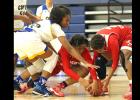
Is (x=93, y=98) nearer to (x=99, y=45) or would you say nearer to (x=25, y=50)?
(x=99, y=45)

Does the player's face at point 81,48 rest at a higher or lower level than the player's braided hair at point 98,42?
lower

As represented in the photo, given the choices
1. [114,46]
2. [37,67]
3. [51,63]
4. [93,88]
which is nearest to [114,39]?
[114,46]

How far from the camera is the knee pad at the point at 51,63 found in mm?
2824

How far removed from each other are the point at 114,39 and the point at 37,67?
76 centimetres

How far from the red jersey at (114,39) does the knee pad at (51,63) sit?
0.35 m

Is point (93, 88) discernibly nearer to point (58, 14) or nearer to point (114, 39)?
point (114, 39)

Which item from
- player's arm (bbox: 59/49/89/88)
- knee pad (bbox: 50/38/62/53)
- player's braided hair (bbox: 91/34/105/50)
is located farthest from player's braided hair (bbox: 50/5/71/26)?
player's braided hair (bbox: 91/34/105/50)

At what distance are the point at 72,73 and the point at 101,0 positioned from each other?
197 inches

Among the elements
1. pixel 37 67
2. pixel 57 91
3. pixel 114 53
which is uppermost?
pixel 114 53

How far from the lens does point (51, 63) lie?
2840 mm

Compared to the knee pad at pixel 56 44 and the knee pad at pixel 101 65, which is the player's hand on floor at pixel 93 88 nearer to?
the knee pad at pixel 101 65

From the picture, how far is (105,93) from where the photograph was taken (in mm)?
2793

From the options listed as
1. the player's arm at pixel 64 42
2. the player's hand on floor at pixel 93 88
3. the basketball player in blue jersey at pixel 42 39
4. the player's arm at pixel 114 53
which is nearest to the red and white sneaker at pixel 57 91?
the basketball player in blue jersey at pixel 42 39
